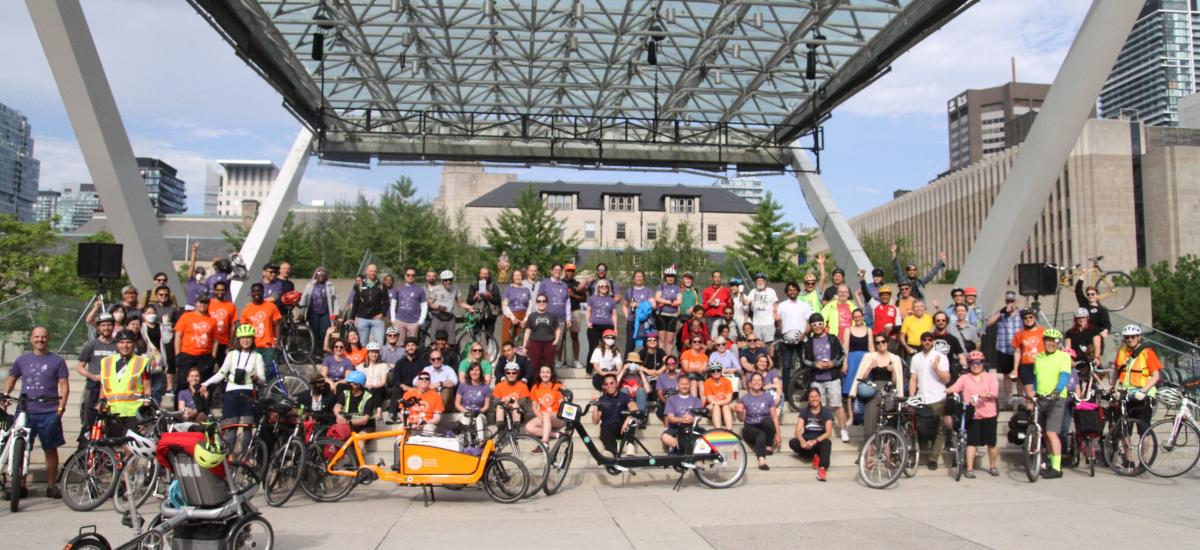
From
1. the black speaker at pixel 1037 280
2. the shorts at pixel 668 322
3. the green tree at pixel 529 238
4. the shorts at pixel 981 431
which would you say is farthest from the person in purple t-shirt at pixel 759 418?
the green tree at pixel 529 238

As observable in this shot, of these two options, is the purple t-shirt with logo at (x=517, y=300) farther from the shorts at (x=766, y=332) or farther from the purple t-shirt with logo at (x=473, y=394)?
the shorts at (x=766, y=332)

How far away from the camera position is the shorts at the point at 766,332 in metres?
13.9

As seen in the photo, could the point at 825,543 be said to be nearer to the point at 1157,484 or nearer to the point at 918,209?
the point at 1157,484

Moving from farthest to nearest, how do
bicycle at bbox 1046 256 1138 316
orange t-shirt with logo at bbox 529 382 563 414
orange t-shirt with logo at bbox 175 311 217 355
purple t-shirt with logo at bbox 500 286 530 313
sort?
1. bicycle at bbox 1046 256 1138 316
2. purple t-shirt with logo at bbox 500 286 530 313
3. orange t-shirt with logo at bbox 175 311 217 355
4. orange t-shirt with logo at bbox 529 382 563 414

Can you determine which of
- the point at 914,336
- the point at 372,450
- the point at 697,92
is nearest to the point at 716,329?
the point at 914,336

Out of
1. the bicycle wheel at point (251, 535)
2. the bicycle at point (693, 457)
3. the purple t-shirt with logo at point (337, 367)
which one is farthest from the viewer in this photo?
the purple t-shirt with logo at point (337, 367)

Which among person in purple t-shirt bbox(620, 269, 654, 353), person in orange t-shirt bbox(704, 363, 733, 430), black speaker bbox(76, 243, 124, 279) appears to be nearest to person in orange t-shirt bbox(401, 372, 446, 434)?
person in orange t-shirt bbox(704, 363, 733, 430)

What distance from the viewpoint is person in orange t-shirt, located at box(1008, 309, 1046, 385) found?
1195 centimetres

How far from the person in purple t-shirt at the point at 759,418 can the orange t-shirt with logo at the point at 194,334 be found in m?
6.95

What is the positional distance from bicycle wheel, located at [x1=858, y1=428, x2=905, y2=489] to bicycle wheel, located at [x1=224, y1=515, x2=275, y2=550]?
6753 millimetres

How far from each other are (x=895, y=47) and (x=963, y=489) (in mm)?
11541

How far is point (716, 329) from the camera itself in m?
14.3

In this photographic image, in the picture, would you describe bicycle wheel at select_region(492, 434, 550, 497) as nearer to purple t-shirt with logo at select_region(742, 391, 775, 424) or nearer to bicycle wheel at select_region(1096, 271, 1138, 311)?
purple t-shirt with logo at select_region(742, 391, 775, 424)

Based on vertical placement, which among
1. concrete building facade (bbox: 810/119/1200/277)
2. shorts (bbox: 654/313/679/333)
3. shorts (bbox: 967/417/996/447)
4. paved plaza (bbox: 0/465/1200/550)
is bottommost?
paved plaza (bbox: 0/465/1200/550)
